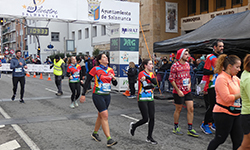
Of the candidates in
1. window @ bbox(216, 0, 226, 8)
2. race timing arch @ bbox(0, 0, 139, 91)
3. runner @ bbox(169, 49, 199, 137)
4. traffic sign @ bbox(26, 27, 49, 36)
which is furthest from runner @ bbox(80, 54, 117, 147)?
window @ bbox(216, 0, 226, 8)

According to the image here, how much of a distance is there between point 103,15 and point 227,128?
10.7 metres

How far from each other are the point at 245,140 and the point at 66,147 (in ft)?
11.1

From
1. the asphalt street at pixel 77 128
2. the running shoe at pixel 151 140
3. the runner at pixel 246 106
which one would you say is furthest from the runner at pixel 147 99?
the runner at pixel 246 106

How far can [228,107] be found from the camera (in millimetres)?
3883

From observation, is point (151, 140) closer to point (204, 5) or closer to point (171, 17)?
point (204, 5)

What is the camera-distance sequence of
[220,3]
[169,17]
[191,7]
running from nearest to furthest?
[220,3]
[169,17]
[191,7]

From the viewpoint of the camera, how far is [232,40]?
8.09 m

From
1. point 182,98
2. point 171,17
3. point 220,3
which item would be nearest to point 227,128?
point 182,98

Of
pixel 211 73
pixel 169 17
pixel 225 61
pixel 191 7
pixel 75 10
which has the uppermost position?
pixel 191 7

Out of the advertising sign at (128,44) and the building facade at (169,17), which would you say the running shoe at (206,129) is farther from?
the building facade at (169,17)

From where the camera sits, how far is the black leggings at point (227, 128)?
152 inches

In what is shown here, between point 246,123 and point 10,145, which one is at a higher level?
point 246,123

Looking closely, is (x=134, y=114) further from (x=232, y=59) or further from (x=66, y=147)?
(x=232, y=59)

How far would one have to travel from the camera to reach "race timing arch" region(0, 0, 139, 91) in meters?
11.7
